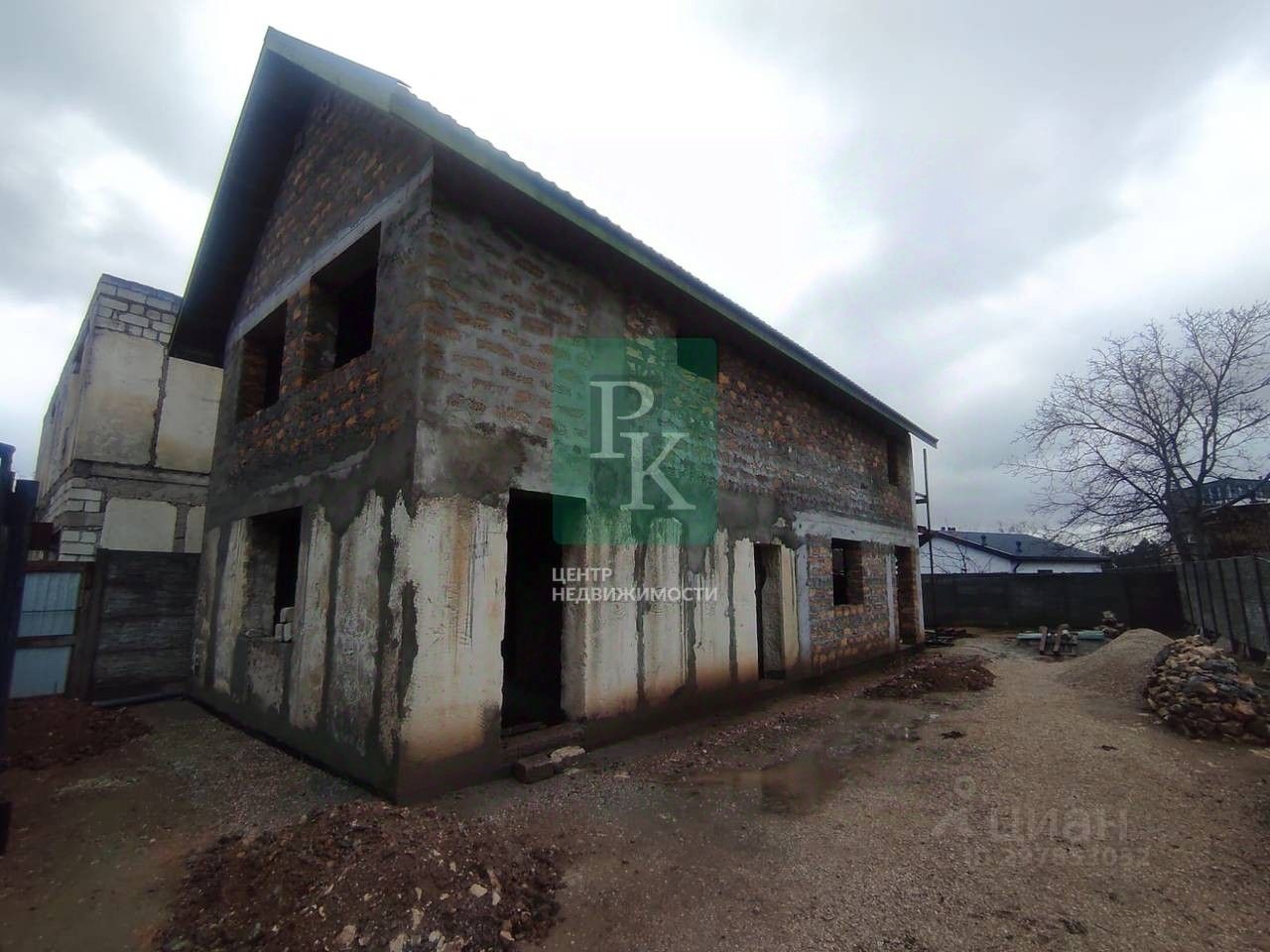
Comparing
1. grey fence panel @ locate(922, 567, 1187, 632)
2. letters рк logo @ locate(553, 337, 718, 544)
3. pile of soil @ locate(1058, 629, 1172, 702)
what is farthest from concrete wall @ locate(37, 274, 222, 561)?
grey fence panel @ locate(922, 567, 1187, 632)

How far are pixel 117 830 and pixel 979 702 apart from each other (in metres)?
7.93

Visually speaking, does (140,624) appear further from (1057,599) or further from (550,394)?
(1057,599)

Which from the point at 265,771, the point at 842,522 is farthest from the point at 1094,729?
the point at 265,771

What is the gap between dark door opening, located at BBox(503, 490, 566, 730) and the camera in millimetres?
6758

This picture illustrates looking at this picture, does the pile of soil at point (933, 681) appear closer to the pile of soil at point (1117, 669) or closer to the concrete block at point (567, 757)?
the pile of soil at point (1117, 669)

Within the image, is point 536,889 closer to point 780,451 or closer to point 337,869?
point 337,869

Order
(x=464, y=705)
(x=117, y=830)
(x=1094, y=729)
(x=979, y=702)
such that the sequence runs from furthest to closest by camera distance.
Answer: (x=979, y=702) < (x=1094, y=729) < (x=464, y=705) < (x=117, y=830)

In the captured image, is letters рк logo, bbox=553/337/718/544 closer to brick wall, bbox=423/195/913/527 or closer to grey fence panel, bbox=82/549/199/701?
brick wall, bbox=423/195/913/527

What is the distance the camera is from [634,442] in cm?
587

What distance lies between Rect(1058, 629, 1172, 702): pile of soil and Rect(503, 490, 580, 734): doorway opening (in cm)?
662

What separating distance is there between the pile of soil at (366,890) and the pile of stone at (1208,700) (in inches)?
237

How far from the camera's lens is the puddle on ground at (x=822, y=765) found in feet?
13.6

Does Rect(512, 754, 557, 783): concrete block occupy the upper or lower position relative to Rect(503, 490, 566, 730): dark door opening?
lower

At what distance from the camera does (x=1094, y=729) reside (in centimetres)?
566
